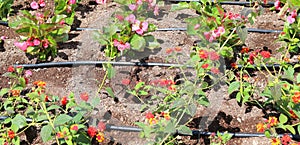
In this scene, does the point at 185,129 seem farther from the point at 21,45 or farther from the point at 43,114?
the point at 21,45

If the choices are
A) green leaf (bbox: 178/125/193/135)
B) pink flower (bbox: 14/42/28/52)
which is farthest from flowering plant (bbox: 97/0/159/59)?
green leaf (bbox: 178/125/193/135)

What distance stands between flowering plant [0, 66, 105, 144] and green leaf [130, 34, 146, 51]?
16.9 inches

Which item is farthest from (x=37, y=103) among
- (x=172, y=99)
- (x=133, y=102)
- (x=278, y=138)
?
(x=278, y=138)

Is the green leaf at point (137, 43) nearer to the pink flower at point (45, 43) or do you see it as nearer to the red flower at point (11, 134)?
the pink flower at point (45, 43)

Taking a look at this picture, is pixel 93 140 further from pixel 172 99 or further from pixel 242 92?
pixel 242 92

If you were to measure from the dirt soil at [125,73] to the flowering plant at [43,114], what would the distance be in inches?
4.4

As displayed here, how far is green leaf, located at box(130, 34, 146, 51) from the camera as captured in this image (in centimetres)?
265

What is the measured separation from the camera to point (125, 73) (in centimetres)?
266

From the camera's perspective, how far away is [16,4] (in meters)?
3.12

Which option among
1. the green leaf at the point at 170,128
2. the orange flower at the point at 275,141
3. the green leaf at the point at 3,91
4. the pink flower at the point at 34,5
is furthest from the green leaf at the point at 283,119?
the pink flower at the point at 34,5

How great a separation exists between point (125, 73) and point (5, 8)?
3.08ft

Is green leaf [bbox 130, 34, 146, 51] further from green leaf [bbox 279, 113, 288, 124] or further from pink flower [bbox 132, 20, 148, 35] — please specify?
green leaf [bbox 279, 113, 288, 124]

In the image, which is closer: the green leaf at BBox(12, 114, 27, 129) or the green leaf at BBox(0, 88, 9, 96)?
the green leaf at BBox(12, 114, 27, 129)

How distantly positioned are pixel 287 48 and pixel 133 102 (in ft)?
3.33
